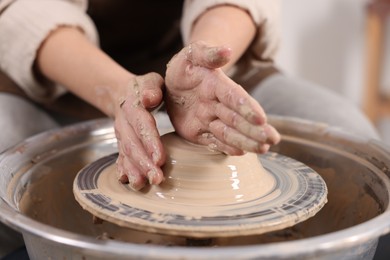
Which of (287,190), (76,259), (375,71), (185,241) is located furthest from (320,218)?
(375,71)

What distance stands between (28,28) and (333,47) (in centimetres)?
243

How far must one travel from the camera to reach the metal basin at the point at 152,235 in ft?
3.17

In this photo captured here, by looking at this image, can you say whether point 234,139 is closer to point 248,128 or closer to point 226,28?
point 248,128

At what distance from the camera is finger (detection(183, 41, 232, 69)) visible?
87 centimetres

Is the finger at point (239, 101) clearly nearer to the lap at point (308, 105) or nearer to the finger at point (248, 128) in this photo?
the finger at point (248, 128)

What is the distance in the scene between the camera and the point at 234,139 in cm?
86

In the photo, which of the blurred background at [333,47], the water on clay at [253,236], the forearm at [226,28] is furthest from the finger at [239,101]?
the blurred background at [333,47]

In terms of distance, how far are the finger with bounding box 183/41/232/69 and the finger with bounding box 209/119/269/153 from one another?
9 cm

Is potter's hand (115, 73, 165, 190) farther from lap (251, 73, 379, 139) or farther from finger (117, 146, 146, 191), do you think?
lap (251, 73, 379, 139)

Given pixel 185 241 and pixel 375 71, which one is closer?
pixel 185 241

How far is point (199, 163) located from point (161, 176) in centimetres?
7

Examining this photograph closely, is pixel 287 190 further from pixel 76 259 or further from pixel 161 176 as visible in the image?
pixel 76 259

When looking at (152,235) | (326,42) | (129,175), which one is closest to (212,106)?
(129,175)

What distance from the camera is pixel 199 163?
96 cm
